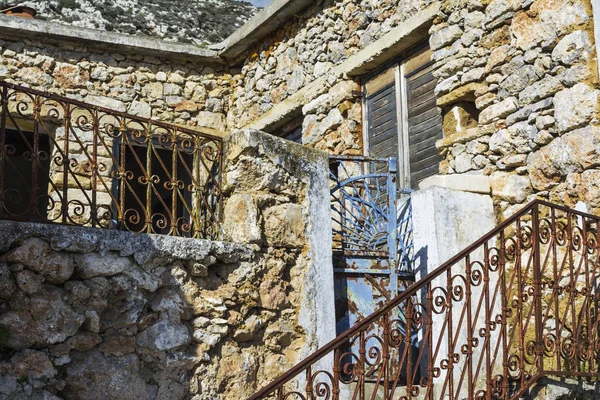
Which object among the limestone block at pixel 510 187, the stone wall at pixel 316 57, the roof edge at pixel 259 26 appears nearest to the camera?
the limestone block at pixel 510 187

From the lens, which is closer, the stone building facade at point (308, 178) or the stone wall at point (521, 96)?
the stone building facade at point (308, 178)

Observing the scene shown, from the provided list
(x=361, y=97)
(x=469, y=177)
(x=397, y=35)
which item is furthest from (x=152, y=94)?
(x=469, y=177)

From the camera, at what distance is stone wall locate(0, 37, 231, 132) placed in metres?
9.06

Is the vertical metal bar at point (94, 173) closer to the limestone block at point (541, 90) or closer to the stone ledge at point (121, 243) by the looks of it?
the stone ledge at point (121, 243)

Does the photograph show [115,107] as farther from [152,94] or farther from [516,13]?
[516,13]

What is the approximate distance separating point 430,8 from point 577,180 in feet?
7.12

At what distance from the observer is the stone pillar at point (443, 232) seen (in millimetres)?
5723

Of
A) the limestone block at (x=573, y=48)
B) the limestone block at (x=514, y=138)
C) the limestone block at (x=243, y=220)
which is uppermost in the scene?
the limestone block at (x=573, y=48)

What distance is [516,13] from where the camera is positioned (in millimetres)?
6281

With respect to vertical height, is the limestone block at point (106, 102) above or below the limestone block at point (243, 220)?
above

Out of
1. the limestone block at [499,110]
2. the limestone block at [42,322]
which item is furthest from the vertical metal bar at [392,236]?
the limestone block at [42,322]

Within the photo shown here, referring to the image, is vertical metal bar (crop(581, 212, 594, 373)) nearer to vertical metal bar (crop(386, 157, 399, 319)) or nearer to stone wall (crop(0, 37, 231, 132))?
vertical metal bar (crop(386, 157, 399, 319))

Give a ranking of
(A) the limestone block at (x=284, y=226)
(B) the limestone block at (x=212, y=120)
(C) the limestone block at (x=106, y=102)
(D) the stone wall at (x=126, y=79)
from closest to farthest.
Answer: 1. (A) the limestone block at (x=284, y=226)
2. (D) the stone wall at (x=126, y=79)
3. (C) the limestone block at (x=106, y=102)
4. (B) the limestone block at (x=212, y=120)

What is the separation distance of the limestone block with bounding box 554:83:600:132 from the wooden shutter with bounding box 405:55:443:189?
1.40m
